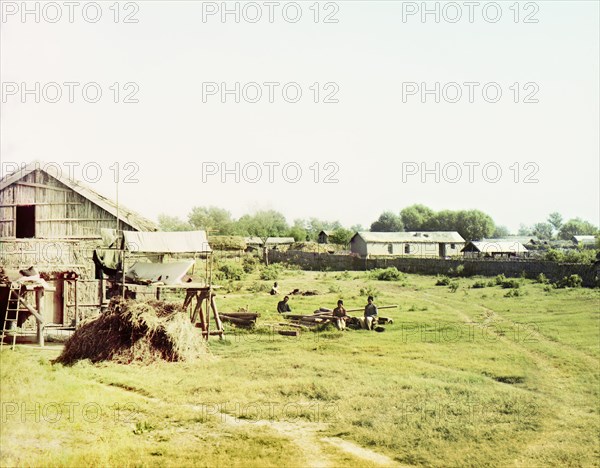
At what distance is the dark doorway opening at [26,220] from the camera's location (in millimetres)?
13156

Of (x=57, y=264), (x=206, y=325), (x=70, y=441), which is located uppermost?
(x=57, y=264)

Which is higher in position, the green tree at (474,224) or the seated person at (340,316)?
the green tree at (474,224)

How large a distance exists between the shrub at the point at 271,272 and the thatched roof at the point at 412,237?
Answer: 752cm

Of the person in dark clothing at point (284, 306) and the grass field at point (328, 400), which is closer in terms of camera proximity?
the grass field at point (328, 400)

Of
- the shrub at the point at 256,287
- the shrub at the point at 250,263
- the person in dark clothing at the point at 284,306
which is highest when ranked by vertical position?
the shrub at the point at 250,263

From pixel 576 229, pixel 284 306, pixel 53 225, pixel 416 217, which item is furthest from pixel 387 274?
pixel 576 229

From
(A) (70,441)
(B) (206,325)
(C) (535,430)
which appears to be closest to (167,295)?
(B) (206,325)

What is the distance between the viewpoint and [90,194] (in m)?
13.9

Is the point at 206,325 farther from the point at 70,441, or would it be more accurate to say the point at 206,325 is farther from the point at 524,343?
the point at 524,343

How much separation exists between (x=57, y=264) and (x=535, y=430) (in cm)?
1115

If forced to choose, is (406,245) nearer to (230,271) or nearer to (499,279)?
(499,279)

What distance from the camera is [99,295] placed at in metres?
15.4

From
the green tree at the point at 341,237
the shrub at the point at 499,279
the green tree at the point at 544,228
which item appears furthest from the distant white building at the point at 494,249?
the green tree at the point at 544,228

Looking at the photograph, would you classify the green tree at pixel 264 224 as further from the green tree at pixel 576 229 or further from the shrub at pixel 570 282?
the green tree at pixel 576 229
